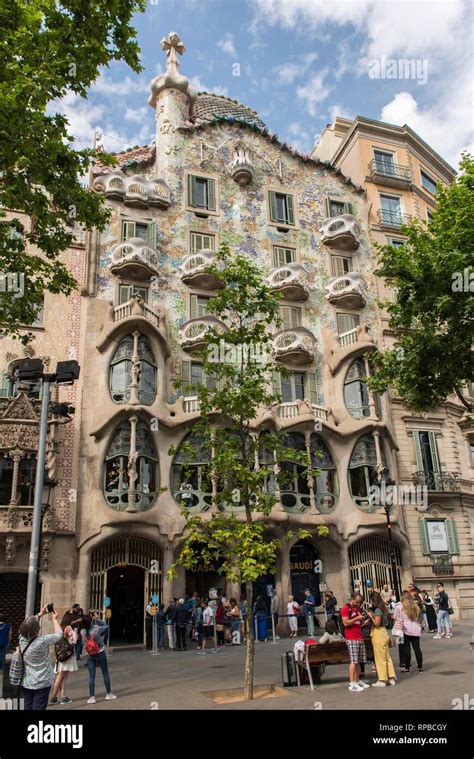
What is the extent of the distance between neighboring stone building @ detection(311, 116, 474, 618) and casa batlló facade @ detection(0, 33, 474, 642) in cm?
14

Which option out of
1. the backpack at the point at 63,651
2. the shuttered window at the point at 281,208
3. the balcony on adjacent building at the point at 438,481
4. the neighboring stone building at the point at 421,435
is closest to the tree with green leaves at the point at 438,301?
the neighboring stone building at the point at 421,435

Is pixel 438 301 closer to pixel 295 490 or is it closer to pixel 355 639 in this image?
pixel 355 639

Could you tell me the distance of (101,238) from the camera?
27.4 m

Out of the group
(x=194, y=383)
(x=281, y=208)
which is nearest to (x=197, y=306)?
(x=194, y=383)

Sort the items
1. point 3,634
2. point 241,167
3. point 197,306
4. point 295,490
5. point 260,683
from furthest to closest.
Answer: point 241,167, point 197,306, point 295,490, point 3,634, point 260,683

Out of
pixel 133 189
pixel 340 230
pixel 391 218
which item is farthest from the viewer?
pixel 391 218

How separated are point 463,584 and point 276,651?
511 inches

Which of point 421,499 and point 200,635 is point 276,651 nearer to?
point 200,635

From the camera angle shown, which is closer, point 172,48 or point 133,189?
point 133,189

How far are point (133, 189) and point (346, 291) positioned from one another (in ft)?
37.8

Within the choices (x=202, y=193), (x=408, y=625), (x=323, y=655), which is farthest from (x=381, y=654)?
(x=202, y=193)

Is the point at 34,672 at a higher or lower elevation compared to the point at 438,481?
lower

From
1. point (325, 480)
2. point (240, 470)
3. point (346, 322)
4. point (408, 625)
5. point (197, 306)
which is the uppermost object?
point (197, 306)

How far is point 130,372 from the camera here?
2422 cm
